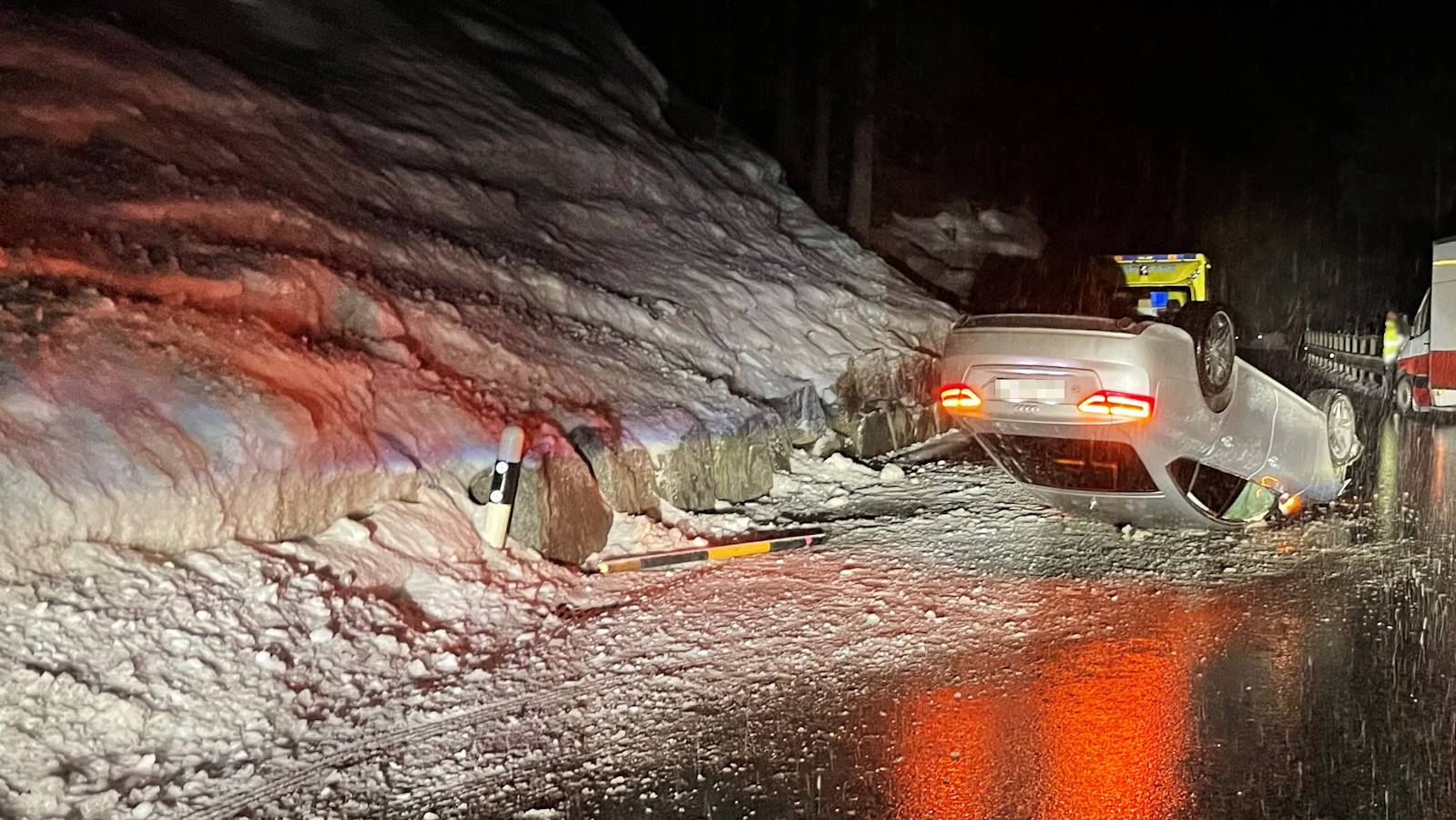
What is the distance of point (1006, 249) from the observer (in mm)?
21078

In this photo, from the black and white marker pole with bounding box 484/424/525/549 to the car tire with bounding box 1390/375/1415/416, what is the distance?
13770 mm

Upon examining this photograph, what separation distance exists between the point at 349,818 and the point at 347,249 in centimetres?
526

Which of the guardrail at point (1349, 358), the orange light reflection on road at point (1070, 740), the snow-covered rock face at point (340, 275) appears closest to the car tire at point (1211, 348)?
the orange light reflection on road at point (1070, 740)

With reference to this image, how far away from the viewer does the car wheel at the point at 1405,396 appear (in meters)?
15.7

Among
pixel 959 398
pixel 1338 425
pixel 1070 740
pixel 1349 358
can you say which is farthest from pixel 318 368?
pixel 1349 358

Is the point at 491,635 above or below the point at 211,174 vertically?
below

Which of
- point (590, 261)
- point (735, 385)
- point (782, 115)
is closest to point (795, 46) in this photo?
point (782, 115)

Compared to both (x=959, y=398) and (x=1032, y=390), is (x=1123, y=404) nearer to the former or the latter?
(x=1032, y=390)

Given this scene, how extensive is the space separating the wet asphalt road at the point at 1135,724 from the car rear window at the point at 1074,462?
0.79 meters

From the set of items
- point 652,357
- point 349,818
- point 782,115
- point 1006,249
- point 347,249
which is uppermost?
point 782,115

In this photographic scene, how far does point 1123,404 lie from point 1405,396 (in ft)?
37.9

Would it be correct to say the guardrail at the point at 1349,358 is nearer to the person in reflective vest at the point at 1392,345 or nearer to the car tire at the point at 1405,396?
the person in reflective vest at the point at 1392,345

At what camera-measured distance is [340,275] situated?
25.9 feet

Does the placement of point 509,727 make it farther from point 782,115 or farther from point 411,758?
point 782,115
